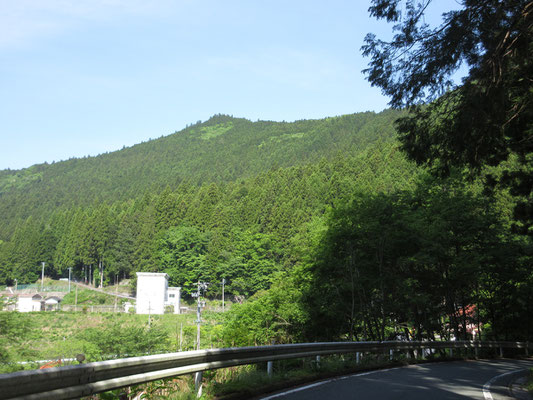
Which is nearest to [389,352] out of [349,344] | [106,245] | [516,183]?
[349,344]

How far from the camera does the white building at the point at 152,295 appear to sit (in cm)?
8762

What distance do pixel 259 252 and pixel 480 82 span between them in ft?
302

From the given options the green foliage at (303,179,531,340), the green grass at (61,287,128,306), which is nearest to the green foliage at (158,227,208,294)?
the green grass at (61,287,128,306)

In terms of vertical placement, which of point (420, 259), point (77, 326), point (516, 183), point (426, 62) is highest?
point (426, 62)

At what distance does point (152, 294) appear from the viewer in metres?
88.8

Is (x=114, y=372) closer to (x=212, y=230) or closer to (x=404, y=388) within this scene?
(x=404, y=388)

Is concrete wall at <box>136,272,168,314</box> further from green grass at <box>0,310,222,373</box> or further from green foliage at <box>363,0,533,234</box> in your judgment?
green foliage at <box>363,0,533,234</box>

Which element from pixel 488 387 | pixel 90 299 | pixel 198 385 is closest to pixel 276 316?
pixel 488 387

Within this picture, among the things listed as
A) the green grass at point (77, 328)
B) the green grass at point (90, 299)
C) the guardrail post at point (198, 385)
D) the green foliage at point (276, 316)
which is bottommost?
the green grass at point (77, 328)

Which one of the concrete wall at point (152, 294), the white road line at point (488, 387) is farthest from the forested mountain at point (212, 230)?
the white road line at point (488, 387)

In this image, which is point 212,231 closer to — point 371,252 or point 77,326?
point 77,326

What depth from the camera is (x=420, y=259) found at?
2378 cm

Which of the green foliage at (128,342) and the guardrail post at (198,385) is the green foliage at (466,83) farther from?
the green foliage at (128,342)

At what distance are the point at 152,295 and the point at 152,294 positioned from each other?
7.3 inches
